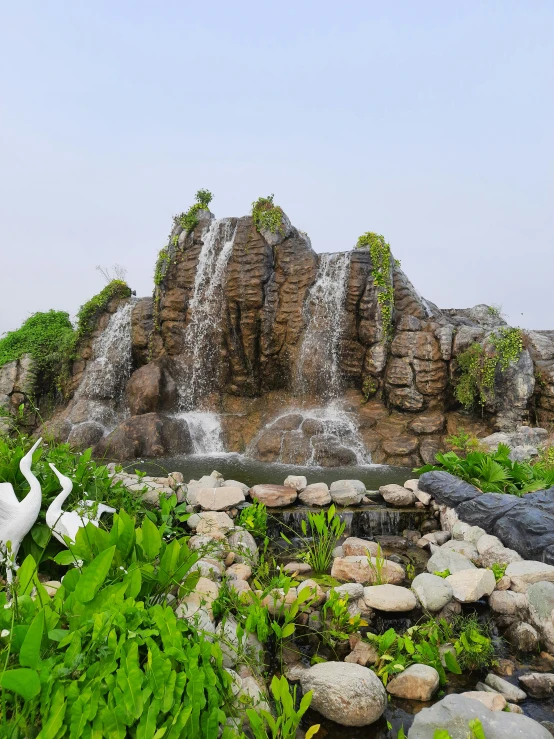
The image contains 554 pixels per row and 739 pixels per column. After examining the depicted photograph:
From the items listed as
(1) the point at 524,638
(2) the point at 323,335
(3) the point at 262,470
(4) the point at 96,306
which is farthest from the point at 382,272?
(1) the point at 524,638

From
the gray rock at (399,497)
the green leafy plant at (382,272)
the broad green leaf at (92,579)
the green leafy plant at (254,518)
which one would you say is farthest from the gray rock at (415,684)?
Answer: the green leafy plant at (382,272)

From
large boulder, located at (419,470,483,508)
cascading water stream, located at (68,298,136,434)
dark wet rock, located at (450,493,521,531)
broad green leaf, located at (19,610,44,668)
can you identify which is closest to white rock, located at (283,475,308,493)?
large boulder, located at (419,470,483,508)

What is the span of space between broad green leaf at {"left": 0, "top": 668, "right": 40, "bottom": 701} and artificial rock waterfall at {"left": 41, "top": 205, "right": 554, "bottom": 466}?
31.5ft

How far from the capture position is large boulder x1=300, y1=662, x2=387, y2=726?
252 centimetres

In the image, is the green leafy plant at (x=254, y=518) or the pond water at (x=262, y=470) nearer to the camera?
the green leafy plant at (x=254, y=518)

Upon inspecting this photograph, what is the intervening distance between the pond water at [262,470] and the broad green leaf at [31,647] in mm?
6919

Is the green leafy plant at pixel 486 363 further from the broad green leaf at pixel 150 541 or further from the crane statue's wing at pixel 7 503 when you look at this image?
the crane statue's wing at pixel 7 503

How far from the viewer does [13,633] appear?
1.65 m

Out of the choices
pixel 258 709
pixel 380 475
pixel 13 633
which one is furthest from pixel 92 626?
pixel 380 475

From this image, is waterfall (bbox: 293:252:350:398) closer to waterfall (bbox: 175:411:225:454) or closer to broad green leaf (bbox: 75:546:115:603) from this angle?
waterfall (bbox: 175:411:225:454)

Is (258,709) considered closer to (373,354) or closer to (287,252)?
(373,354)

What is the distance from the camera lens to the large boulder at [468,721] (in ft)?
7.06

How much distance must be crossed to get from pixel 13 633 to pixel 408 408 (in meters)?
11.8

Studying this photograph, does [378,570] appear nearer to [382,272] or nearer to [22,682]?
[22,682]
